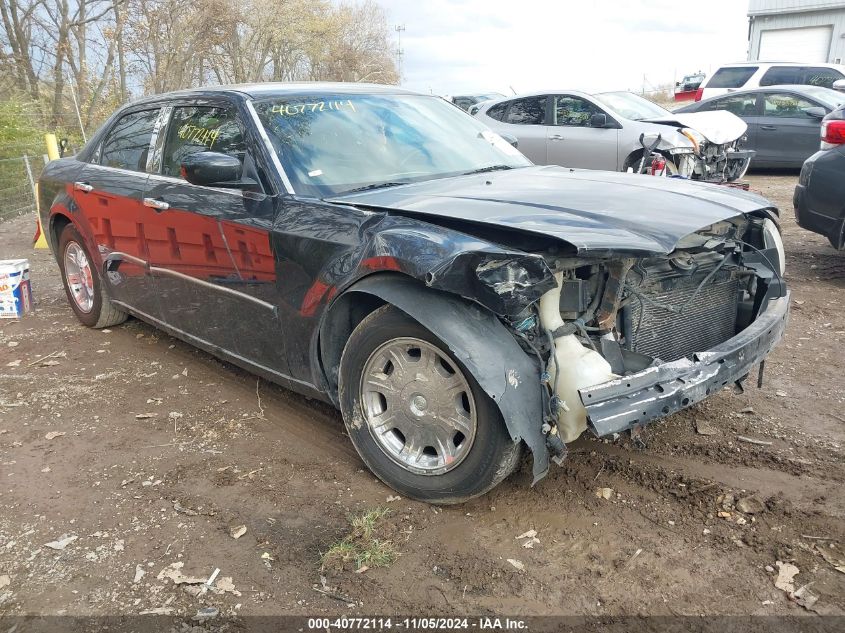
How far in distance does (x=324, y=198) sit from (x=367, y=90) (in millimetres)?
1183

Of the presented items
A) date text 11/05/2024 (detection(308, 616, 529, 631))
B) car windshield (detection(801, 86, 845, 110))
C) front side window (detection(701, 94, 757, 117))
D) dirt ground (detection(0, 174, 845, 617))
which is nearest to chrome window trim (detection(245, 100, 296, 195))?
dirt ground (detection(0, 174, 845, 617))

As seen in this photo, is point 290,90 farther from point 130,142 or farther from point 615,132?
point 615,132

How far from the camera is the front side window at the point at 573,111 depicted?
415 inches

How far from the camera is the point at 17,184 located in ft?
41.0

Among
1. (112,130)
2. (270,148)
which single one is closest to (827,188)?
(270,148)

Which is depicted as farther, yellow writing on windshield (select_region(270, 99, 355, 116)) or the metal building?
the metal building

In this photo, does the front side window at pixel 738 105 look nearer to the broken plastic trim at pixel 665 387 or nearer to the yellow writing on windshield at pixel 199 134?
the broken plastic trim at pixel 665 387

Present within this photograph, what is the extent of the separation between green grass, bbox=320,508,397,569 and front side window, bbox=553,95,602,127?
28.7 feet

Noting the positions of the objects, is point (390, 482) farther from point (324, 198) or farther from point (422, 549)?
point (324, 198)

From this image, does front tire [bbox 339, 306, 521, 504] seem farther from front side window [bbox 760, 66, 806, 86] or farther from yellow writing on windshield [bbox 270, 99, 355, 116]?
front side window [bbox 760, 66, 806, 86]

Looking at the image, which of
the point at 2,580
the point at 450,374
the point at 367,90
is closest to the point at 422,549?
the point at 450,374

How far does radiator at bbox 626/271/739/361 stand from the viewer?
10.2ft

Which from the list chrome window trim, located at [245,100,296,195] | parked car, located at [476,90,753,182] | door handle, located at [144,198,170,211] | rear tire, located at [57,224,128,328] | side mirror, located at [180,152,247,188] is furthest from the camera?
parked car, located at [476,90,753,182]

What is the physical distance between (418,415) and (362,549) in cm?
58
